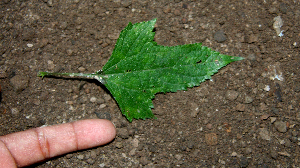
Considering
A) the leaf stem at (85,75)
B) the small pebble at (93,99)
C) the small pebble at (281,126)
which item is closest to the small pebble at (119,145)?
the small pebble at (93,99)

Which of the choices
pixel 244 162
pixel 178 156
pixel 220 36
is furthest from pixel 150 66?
pixel 244 162

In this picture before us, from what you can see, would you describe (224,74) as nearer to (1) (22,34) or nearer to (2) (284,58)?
(2) (284,58)

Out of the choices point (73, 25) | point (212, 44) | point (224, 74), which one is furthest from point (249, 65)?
point (73, 25)

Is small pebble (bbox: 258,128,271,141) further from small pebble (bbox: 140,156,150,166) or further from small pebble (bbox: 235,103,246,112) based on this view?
small pebble (bbox: 140,156,150,166)

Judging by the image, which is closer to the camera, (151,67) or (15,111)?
(151,67)

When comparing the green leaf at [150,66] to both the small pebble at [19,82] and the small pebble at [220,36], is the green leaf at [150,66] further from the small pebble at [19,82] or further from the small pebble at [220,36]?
the small pebble at [19,82]

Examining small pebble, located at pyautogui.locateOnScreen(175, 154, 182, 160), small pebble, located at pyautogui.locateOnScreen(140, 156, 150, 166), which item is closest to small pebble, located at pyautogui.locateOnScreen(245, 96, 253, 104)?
small pebble, located at pyautogui.locateOnScreen(175, 154, 182, 160)

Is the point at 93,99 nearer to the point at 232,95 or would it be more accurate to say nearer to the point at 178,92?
the point at 178,92
